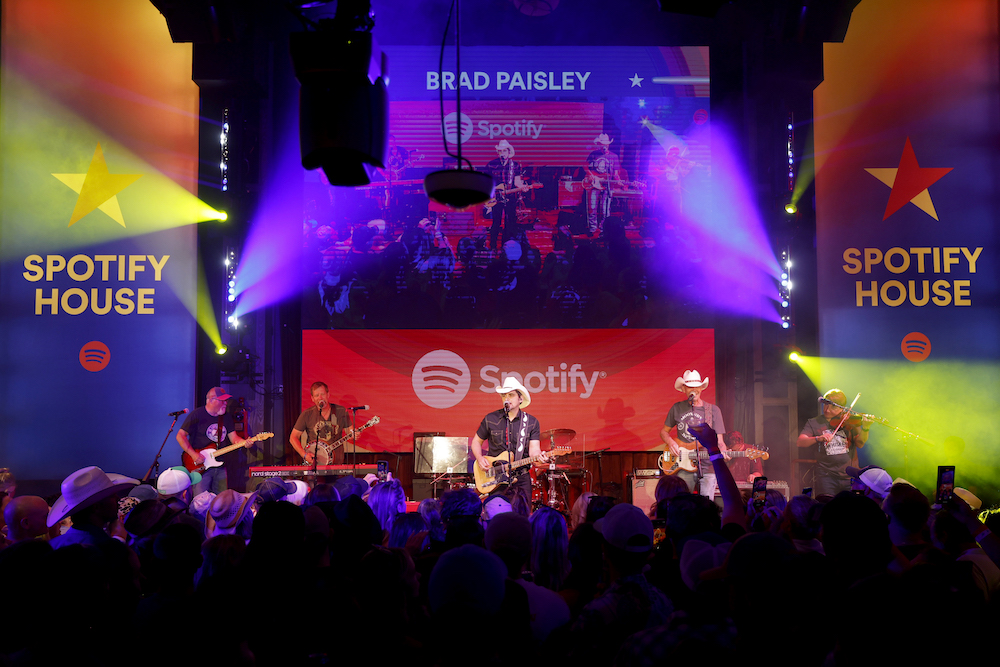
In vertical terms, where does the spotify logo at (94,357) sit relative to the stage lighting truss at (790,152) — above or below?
below

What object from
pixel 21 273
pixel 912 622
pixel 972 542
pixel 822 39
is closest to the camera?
pixel 912 622

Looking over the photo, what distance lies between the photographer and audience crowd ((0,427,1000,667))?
1.75 m

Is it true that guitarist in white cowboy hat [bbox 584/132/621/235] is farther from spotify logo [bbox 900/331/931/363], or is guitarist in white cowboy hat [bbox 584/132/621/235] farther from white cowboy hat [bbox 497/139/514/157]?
spotify logo [bbox 900/331/931/363]

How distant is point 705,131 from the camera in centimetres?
1101

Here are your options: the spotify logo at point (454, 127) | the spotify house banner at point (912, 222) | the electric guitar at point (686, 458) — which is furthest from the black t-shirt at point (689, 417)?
the spotify logo at point (454, 127)

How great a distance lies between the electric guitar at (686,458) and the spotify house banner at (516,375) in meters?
1.47

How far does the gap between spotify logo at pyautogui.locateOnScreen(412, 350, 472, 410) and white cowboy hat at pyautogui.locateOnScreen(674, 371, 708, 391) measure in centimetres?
295

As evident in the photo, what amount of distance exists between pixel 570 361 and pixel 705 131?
13.0 feet

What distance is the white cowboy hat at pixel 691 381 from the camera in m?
9.61

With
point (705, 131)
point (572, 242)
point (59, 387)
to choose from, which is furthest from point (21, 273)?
point (705, 131)

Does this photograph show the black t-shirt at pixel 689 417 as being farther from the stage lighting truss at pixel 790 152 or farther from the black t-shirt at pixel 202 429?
the black t-shirt at pixel 202 429

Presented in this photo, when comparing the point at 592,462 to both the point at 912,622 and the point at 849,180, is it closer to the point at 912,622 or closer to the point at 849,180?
the point at 849,180

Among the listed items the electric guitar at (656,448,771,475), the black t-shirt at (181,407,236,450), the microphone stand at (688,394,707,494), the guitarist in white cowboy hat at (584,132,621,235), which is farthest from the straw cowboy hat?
the guitarist in white cowboy hat at (584,132,621,235)

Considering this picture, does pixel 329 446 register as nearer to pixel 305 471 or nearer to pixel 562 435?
pixel 305 471
